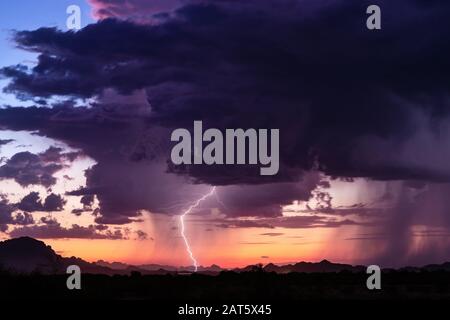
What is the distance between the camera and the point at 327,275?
114312mm

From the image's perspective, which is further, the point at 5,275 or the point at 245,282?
the point at 245,282

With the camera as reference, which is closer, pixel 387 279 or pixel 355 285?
pixel 355 285
